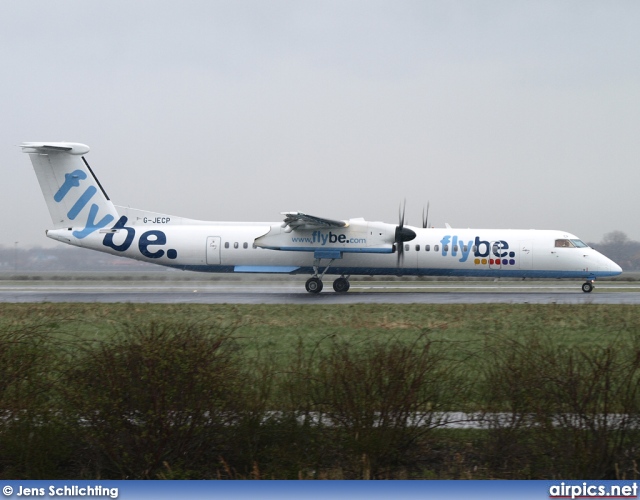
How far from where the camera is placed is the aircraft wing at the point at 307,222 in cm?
3381

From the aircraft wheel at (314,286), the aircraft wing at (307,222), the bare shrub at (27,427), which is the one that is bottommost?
the bare shrub at (27,427)

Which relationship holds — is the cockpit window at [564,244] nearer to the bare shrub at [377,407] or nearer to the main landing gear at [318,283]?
the main landing gear at [318,283]

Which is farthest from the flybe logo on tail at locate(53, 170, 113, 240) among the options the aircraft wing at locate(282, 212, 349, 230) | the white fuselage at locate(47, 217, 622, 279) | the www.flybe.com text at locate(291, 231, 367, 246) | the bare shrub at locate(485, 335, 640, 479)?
the bare shrub at locate(485, 335, 640, 479)

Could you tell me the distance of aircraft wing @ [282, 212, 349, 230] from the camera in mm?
33812

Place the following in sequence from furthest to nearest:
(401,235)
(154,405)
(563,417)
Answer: (401,235) < (563,417) < (154,405)

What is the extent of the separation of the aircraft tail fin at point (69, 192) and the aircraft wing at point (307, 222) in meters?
10.1

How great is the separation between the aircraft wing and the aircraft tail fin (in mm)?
10067

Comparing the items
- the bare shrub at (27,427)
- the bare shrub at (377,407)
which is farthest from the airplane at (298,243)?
the bare shrub at (27,427)

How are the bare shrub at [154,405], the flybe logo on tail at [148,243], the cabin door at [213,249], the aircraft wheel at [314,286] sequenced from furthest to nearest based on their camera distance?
the flybe logo on tail at [148,243] < the cabin door at [213,249] < the aircraft wheel at [314,286] < the bare shrub at [154,405]

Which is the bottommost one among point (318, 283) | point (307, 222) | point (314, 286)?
point (314, 286)

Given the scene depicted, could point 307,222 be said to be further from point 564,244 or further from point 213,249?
point 564,244

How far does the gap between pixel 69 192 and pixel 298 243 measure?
12925 millimetres

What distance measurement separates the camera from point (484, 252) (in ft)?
114

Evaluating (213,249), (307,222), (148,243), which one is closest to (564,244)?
(307,222)
